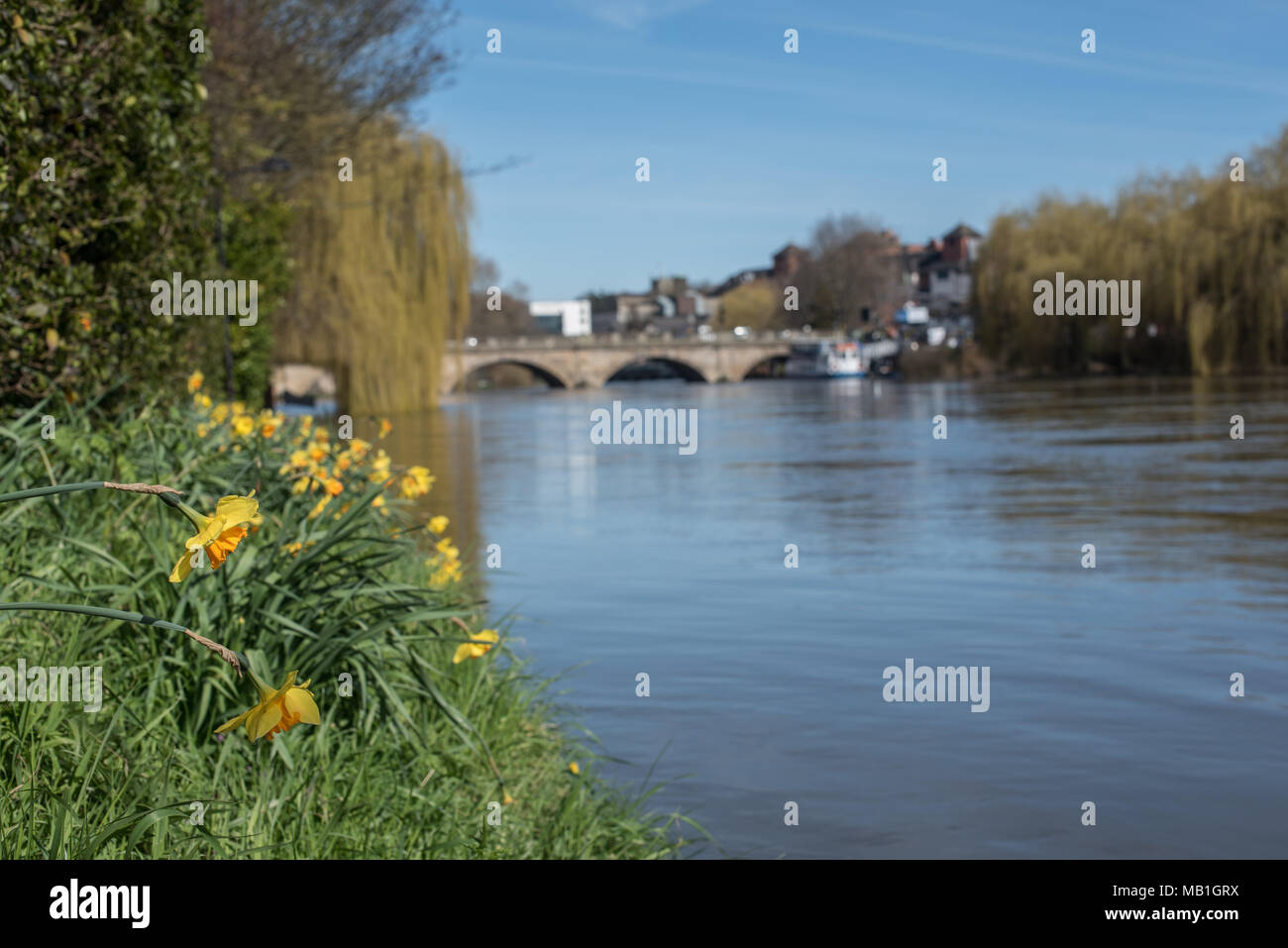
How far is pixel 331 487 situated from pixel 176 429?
53.4 inches

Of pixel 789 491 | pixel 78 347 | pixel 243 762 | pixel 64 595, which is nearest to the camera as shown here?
pixel 243 762

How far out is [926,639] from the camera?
9148 millimetres

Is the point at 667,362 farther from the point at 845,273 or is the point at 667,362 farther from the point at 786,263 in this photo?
the point at 786,263

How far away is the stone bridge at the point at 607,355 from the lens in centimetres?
8588

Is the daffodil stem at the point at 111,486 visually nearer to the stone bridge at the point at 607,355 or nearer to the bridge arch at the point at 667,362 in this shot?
the stone bridge at the point at 607,355

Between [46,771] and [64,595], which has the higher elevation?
[64,595]

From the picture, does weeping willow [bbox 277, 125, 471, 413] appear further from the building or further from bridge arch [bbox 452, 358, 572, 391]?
the building

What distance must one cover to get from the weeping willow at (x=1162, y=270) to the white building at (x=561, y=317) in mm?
124906

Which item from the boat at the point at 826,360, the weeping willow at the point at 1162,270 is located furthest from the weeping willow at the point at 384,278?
the boat at the point at 826,360

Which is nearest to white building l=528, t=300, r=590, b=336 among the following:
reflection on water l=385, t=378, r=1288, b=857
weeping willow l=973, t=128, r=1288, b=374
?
weeping willow l=973, t=128, r=1288, b=374

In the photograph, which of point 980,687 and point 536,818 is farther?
point 980,687

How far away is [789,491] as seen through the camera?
19766 mm

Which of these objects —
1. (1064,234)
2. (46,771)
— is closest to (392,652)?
(46,771)
